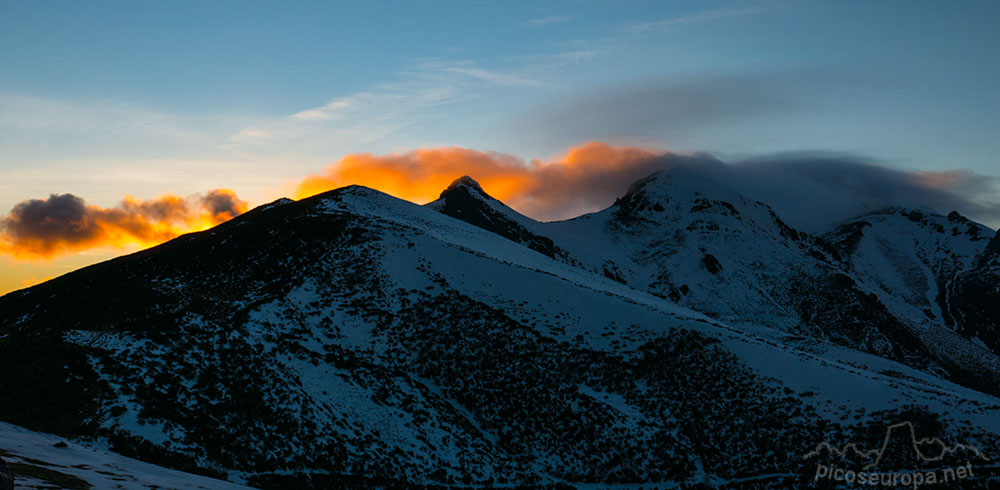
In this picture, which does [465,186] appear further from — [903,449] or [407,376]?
[903,449]

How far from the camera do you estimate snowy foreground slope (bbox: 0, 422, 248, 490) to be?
55.6ft

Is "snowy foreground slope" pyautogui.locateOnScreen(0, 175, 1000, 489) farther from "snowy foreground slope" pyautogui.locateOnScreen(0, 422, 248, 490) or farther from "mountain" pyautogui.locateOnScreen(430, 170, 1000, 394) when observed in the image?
"mountain" pyautogui.locateOnScreen(430, 170, 1000, 394)

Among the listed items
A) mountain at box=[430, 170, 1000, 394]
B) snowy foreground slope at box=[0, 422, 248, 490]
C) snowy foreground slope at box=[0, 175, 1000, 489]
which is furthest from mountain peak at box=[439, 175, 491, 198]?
snowy foreground slope at box=[0, 422, 248, 490]

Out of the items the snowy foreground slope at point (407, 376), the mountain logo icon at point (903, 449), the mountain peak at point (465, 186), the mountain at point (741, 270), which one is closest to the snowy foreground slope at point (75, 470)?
the snowy foreground slope at point (407, 376)

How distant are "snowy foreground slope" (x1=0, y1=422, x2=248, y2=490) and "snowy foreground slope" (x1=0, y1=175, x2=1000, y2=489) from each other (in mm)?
6987

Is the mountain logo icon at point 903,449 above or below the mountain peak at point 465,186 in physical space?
below

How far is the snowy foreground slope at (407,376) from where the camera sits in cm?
3597

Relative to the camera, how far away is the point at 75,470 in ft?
63.1

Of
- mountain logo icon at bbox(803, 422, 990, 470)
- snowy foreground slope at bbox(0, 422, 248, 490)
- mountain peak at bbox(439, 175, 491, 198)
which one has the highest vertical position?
mountain peak at bbox(439, 175, 491, 198)

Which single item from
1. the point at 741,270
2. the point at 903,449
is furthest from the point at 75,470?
the point at 741,270

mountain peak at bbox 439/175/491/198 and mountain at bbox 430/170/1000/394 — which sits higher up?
mountain peak at bbox 439/175/491/198

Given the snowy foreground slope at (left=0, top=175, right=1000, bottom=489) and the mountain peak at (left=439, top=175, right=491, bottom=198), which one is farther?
the mountain peak at (left=439, top=175, right=491, bottom=198)

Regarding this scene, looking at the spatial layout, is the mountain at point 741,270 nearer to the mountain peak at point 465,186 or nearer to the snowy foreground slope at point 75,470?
the mountain peak at point 465,186

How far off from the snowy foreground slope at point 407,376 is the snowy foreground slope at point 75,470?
699 cm
